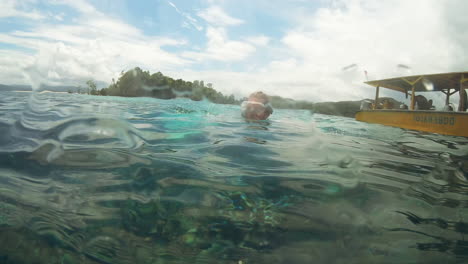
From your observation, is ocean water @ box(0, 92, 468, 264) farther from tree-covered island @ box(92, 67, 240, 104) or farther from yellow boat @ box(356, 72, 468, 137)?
yellow boat @ box(356, 72, 468, 137)

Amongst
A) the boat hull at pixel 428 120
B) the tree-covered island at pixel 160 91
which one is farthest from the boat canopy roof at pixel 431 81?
the tree-covered island at pixel 160 91

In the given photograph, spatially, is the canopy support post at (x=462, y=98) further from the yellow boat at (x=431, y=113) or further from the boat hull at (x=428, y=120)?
the boat hull at (x=428, y=120)

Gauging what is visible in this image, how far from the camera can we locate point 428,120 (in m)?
9.04

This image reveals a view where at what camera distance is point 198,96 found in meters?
9.76

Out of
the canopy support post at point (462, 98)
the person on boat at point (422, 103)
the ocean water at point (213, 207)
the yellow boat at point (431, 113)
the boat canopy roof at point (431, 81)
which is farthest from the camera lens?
the person on boat at point (422, 103)

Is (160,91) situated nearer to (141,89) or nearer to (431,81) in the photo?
(141,89)

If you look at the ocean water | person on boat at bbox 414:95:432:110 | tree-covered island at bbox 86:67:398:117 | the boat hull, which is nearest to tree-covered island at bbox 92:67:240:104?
tree-covered island at bbox 86:67:398:117

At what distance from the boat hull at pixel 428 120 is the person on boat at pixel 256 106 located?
678cm

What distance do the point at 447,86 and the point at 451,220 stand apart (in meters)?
12.6

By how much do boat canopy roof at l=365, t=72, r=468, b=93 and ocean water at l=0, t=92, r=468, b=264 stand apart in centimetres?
884

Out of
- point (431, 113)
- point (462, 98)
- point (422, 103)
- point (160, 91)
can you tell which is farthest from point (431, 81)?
point (160, 91)

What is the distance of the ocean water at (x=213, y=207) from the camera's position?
4.36 ft

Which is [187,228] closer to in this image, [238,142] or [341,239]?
[341,239]

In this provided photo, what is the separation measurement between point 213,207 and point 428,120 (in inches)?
418
